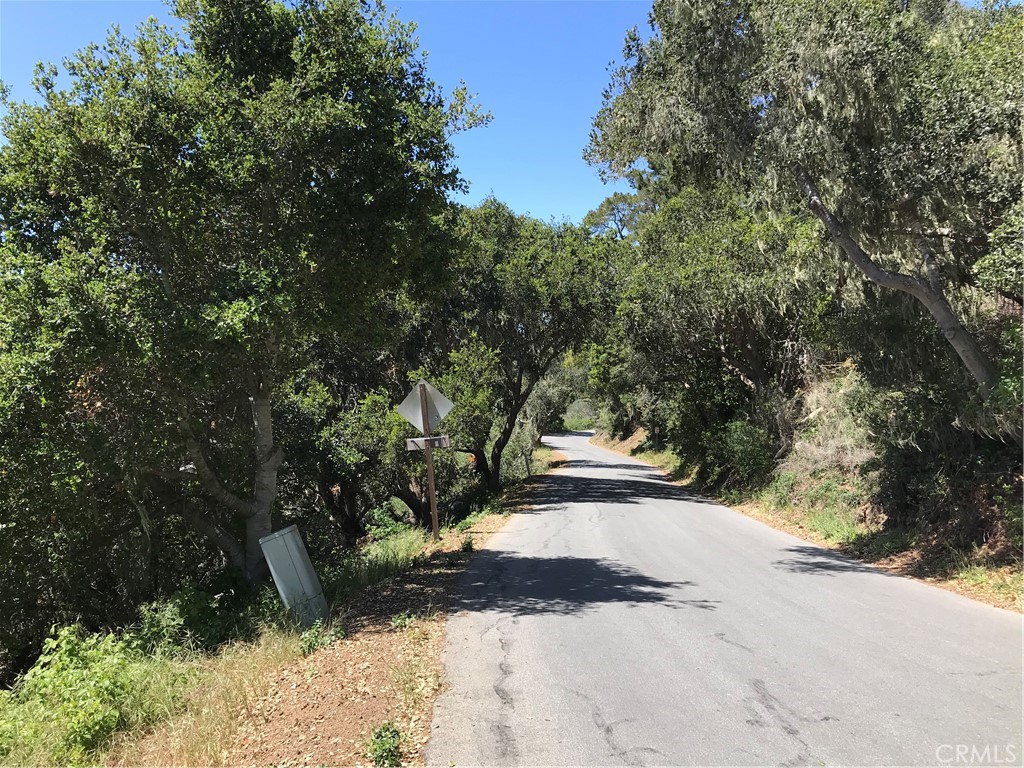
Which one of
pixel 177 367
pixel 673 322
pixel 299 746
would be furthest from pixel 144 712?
pixel 673 322

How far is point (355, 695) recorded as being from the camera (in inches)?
191

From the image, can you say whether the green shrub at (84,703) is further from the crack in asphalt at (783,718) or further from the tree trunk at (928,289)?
the tree trunk at (928,289)

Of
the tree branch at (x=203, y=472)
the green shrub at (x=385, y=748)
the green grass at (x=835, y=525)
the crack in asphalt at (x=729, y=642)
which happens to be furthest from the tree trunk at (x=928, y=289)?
the tree branch at (x=203, y=472)

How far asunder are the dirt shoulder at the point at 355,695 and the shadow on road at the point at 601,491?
38.1 feet

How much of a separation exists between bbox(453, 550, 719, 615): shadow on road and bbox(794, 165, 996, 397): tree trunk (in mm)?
4903

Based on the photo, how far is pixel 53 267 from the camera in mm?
6738

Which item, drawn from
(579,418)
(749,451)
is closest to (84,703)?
(749,451)

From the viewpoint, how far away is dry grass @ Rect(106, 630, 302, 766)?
14.2ft

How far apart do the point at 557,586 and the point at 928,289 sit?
6714mm

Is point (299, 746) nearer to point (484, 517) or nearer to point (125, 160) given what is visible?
point (125, 160)

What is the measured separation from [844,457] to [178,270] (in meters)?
14.0

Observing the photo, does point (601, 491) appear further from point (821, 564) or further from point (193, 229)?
point (193, 229)

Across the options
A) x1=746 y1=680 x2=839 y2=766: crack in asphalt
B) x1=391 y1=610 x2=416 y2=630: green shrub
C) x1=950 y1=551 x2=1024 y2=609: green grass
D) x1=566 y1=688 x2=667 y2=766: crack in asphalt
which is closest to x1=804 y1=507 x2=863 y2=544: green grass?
x1=950 y1=551 x2=1024 y2=609: green grass

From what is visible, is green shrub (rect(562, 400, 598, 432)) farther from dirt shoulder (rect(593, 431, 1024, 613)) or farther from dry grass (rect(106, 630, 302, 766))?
dry grass (rect(106, 630, 302, 766))
